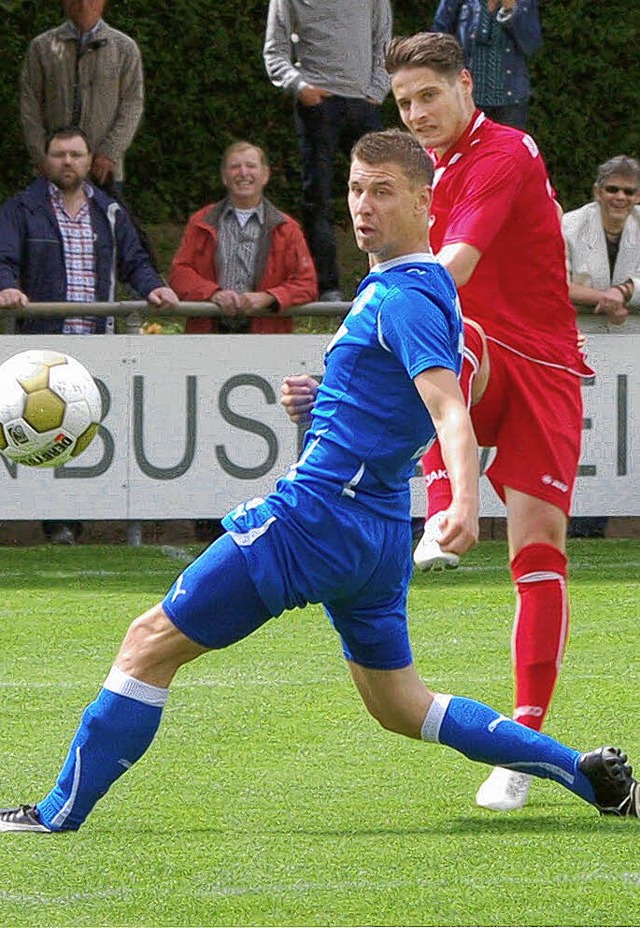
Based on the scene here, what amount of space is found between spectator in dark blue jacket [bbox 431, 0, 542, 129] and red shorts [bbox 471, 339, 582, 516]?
6050 millimetres

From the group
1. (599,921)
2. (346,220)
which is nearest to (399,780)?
(599,921)

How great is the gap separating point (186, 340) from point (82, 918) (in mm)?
6873

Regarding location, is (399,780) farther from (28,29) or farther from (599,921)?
(28,29)

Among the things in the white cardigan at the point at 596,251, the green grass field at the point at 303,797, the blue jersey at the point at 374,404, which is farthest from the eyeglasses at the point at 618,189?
the blue jersey at the point at 374,404

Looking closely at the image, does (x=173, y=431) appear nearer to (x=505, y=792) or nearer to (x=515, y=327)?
(x=515, y=327)

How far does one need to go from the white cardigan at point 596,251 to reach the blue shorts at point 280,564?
6.57m

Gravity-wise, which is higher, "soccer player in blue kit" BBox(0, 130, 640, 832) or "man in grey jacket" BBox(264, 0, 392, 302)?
"man in grey jacket" BBox(264, 0, 392, 302)

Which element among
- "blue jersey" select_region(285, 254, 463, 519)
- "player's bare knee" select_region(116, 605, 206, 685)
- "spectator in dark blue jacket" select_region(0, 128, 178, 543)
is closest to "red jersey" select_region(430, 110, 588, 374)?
"blue jersey" select_region(285, 254, 463, 519)

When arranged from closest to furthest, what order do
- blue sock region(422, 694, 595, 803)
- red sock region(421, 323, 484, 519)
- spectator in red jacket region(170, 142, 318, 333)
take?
blue sock region(422, 694, 595, 803) → red sock region(421, 323, 484, 519) → spectator in red jacket region(170, 142, 318, 333)

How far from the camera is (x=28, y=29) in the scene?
1609 cm

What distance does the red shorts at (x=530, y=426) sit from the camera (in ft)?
18.5

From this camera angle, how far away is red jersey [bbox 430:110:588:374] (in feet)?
18.8

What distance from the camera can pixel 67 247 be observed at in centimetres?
1099

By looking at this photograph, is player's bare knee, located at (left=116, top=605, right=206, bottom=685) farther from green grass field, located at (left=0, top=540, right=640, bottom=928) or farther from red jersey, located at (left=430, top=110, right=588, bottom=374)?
red jersey, located at (left=430, top=110, right=588, bottom=374)
